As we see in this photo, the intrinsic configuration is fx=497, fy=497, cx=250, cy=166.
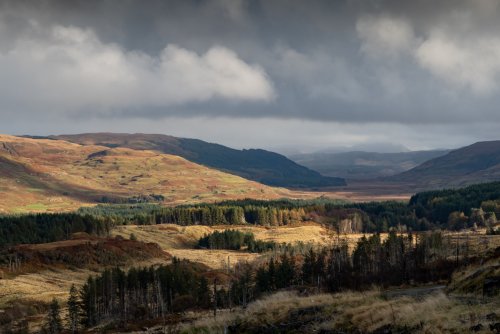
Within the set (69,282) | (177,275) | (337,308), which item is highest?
(337,308)

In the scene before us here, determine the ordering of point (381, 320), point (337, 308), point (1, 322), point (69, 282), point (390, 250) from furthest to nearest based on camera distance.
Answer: point (69, 282) → point (390, 250) → point (1, 322) → point (337, 308) → point (381, 320)

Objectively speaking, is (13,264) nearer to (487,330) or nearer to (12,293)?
(12,293)

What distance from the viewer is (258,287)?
11412cm

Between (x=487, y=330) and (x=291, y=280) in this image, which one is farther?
(x=291, y=280)

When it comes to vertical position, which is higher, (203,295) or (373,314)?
(373,314)

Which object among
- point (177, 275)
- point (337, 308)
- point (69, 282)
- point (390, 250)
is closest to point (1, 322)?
point (177, 275)

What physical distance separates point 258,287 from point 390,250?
3782 centimetres

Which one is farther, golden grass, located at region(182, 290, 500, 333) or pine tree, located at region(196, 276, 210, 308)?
pine tree, located at region(196, 276, 210, 308)

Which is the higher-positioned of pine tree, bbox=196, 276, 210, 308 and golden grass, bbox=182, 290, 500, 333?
golden grass, bbox=182, 290, 500, 333

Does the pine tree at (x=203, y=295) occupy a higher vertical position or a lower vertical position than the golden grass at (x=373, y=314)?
lower

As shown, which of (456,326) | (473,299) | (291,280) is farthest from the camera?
(291,280)

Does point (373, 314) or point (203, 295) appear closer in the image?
point (373, 314)

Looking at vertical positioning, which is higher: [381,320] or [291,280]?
[381,320]

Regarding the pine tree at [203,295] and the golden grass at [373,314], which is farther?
the pine tree at [203,295]
